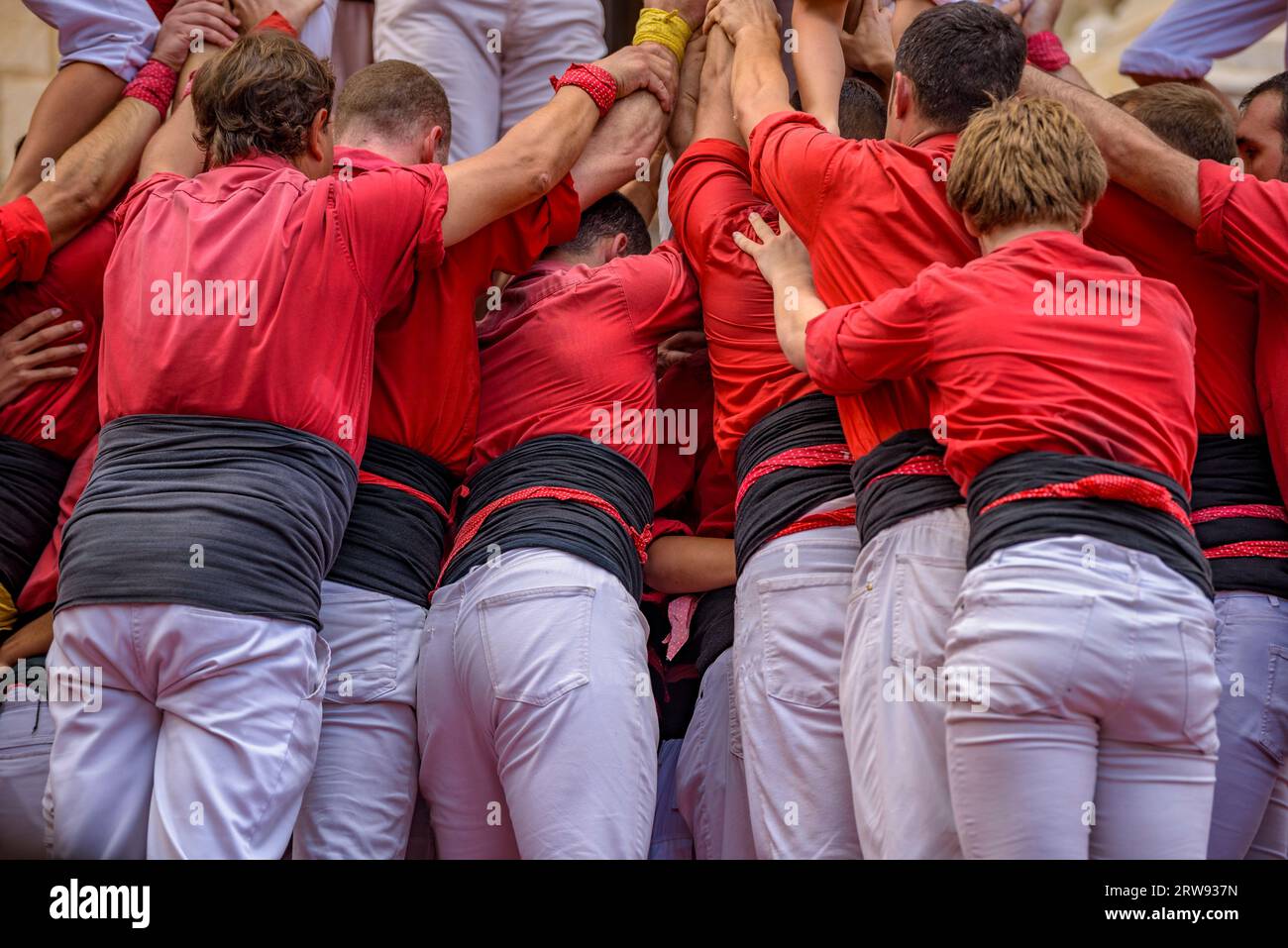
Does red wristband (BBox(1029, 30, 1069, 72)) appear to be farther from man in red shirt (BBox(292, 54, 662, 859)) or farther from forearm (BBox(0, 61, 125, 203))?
forearm (BBox(0, 61, 125, 203))

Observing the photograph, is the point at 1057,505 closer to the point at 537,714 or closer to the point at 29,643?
the point at 537,714

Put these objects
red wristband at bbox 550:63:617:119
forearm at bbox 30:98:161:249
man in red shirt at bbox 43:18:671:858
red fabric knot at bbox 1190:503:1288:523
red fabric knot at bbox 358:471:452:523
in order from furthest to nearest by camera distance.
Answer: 1. red wristband at bbox 550:63:617:119
2. forearm at bbox 30:98:161:249
3. red fabric knot at bbox 358:471:452:523
4. red fabric knot at bbox 1190:503:1288:523
5. man in red shirt at bbox 43:18:671:858

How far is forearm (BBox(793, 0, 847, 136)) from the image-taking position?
2.99 m

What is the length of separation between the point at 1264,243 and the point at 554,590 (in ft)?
4.46

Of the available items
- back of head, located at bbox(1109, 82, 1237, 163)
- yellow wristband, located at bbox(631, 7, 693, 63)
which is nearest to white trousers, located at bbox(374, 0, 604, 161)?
yellow wristband, located at bbox(631, 7, 693, 63)

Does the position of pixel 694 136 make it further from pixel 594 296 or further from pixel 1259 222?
pixel 1259 222

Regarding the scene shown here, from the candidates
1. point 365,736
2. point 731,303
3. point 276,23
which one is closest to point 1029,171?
point 731,303

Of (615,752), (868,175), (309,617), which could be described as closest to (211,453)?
(309,617)

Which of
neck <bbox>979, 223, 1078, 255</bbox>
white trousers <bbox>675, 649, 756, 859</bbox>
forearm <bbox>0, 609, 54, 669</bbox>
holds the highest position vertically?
neck <bbox>979, 223, 1078, 255</bbox>

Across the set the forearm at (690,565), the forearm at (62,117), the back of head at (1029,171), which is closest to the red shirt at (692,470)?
the forearm at (690,565)

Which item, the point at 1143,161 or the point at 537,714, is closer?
the point at 537,714

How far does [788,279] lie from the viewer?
271 cm

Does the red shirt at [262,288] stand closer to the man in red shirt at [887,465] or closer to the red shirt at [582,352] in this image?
the red shirt at [582,352]

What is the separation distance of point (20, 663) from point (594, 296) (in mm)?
1281
